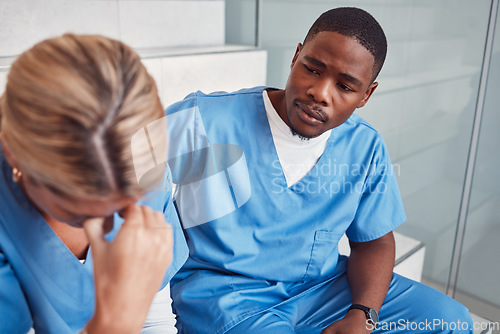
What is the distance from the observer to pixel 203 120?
92cm

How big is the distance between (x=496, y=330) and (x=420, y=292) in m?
0.74

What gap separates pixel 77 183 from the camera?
1.47 ft

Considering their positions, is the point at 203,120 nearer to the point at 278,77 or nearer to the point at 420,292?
the point at 420,292

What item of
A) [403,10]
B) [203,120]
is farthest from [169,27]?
[203,120]

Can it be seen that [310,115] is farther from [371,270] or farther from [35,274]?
[35,274]

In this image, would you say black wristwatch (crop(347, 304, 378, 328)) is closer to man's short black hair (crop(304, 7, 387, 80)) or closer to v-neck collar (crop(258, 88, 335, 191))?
v-neck collar (crop(258, 88, 335, 191))

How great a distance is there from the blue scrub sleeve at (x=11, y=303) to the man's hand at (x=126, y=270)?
159 mm

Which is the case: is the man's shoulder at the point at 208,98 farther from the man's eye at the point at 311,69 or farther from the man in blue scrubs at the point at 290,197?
the man's eye at the point at 311,69

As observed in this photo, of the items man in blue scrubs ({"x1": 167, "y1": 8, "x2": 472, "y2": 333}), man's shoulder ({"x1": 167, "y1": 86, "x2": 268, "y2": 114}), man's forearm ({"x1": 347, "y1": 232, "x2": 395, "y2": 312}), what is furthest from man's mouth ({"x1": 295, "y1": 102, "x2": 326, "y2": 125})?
man's forearm ({"x1": 347, "y1": 232, "x2": 395, "y2": 312})

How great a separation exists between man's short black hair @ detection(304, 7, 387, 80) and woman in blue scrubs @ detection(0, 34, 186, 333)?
1.67ft

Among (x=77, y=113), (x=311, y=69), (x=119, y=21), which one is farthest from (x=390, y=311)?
(x=119, y=21)

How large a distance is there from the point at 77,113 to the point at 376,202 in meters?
0.77

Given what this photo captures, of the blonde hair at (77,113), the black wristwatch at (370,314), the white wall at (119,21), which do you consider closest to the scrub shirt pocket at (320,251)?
the black wristwatch at (370,314)

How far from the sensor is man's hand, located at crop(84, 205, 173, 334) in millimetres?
495
